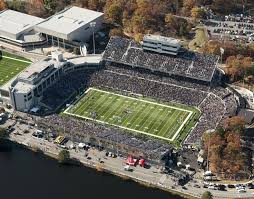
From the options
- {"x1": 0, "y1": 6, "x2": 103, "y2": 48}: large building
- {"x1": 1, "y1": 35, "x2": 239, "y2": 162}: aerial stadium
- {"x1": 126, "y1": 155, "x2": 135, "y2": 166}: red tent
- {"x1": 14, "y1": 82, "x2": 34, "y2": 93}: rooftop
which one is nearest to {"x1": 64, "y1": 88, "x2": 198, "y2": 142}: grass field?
{"x1": 1, "y1": 35, "x2": 239, "y2": 162}: aerial stadium

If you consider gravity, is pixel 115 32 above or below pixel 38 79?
above

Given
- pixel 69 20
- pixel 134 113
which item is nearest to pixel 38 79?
pixel 134 113

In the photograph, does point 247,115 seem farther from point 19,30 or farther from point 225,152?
point 19,30

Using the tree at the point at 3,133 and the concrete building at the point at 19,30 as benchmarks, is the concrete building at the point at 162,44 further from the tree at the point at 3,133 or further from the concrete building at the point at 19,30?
the tree at the point at 3,133

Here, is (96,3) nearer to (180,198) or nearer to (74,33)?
(74,33)

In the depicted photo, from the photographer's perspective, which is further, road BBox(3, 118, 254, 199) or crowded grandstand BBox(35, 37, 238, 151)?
crowded grandstand BBox(35, 37, 238, 151)

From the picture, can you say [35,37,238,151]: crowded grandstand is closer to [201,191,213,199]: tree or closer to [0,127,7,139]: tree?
[0,127,7,139]: tree
